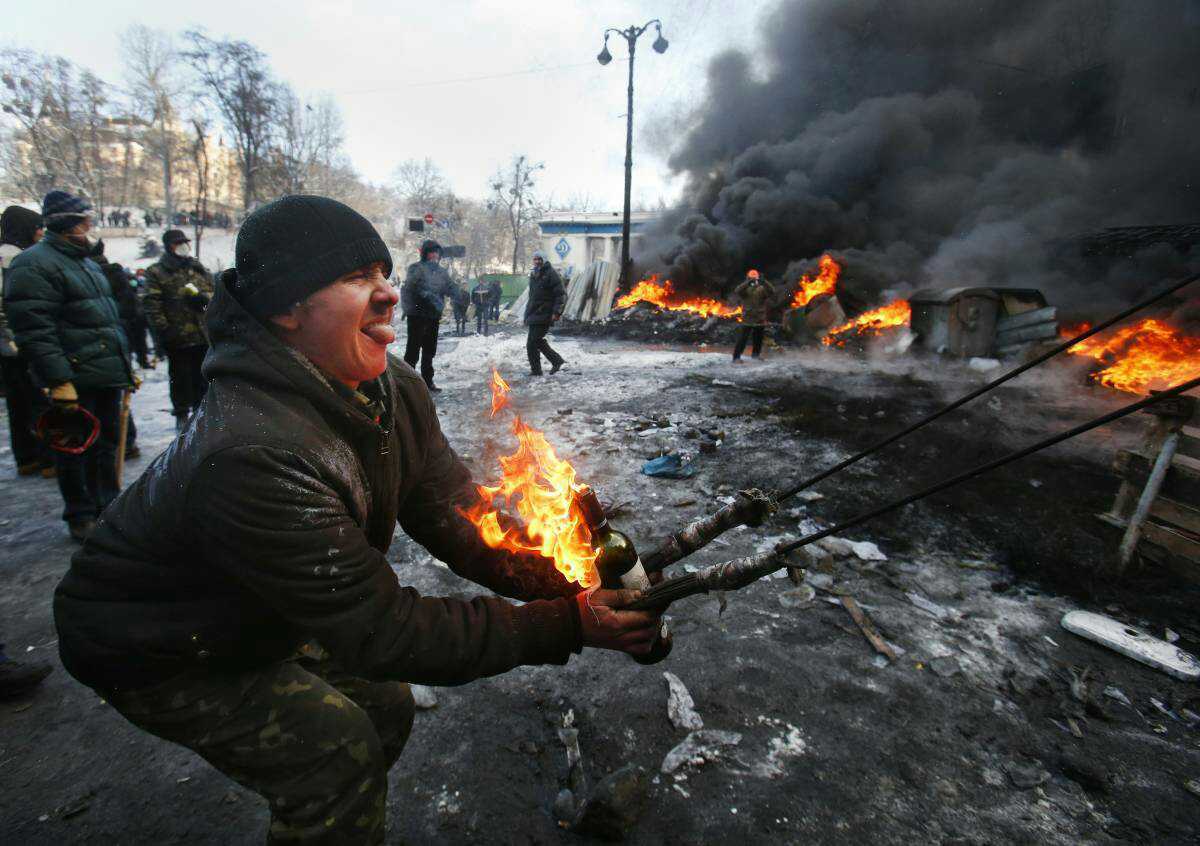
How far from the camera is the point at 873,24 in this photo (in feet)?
78.2

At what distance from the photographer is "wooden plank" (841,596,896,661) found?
121 inches

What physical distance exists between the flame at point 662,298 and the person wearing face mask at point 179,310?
49.0 ft

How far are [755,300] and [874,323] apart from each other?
12.3ft

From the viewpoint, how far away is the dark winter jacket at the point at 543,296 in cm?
951

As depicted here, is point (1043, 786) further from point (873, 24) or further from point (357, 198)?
point (357, 198)

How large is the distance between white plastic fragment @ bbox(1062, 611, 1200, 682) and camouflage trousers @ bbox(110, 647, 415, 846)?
3906 millimetres

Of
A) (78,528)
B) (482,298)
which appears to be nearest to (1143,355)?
(78,528)

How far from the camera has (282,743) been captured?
1.49 m

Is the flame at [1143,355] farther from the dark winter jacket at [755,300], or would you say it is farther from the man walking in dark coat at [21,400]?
the man walking in dark coat at [21,400]

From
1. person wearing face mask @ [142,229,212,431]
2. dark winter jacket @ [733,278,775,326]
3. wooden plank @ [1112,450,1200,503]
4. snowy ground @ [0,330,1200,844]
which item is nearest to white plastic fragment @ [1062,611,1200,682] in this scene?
snowy ground @ [0,330,1200,844]

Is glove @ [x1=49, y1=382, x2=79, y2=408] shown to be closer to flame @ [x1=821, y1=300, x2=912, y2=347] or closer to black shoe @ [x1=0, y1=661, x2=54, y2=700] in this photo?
black shoe @ [x1=0, y1=661, x2=54, y2=700]

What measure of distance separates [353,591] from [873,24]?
3148cm

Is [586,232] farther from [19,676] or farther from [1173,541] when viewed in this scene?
[19,676]

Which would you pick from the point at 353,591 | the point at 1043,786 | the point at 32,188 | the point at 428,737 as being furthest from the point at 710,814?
the point at 32,188
